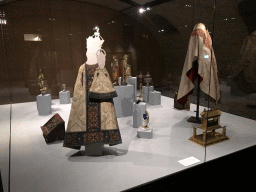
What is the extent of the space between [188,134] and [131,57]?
2657 millimetres

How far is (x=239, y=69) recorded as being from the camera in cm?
214

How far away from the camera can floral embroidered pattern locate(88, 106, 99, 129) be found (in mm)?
2365

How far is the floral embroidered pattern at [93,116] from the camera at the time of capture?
2365 millimetres

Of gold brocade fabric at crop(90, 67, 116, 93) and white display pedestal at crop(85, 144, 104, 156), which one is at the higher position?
gold brocade fabric at crop(90, 67, 116, 93)

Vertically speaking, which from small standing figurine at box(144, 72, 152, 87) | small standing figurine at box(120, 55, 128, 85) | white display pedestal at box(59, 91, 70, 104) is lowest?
white display pedestal at box(59, 91, 70, 104)

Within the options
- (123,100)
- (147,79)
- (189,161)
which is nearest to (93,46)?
(189,161)

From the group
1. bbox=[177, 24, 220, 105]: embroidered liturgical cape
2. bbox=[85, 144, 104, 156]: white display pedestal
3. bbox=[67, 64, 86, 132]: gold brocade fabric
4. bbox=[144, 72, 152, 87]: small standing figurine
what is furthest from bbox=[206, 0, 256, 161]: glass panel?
bbox=[144, 72, 152, 87]: small standing figurine

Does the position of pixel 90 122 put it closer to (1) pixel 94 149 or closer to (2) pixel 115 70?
(1) pixel 94 149

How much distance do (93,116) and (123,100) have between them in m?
1.84

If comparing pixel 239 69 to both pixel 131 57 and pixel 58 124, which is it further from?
pixel 131 57

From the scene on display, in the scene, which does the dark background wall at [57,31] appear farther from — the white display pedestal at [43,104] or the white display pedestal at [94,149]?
the white display pedestal at [94,149]

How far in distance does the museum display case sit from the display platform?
0.01 meters

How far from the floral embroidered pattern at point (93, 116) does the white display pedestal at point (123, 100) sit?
1.72 m

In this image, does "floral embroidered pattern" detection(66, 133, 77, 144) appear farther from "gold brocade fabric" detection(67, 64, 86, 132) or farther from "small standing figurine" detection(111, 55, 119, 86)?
"small standing figurine" detection(111, 55, 119, 86)
